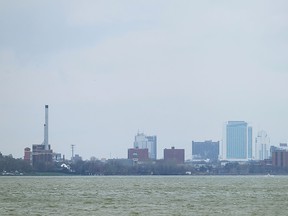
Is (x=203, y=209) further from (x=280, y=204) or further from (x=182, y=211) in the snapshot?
(x=280, y=204)

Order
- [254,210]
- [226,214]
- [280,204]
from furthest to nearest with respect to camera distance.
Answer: [280,204], [254,210], [226,214]

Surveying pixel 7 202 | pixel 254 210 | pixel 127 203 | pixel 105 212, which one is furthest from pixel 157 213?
pixel 7 202

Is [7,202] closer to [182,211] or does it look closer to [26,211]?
[26,211]

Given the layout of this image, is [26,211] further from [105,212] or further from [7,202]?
[7,202]

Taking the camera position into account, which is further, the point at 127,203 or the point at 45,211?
the point at 127,203

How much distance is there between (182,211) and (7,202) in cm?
2395

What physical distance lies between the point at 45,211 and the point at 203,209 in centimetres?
1354

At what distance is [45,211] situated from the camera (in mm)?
78938

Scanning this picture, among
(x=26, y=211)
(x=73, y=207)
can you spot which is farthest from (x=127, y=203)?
(x=26, y=211)

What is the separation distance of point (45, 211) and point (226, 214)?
14796 mm

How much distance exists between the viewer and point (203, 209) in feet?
272

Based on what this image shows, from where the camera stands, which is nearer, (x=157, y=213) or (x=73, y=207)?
(x=157, y=213)

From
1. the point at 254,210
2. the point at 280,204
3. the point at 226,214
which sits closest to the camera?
the point at 226,214

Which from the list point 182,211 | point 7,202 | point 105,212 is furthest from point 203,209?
point 7,202
